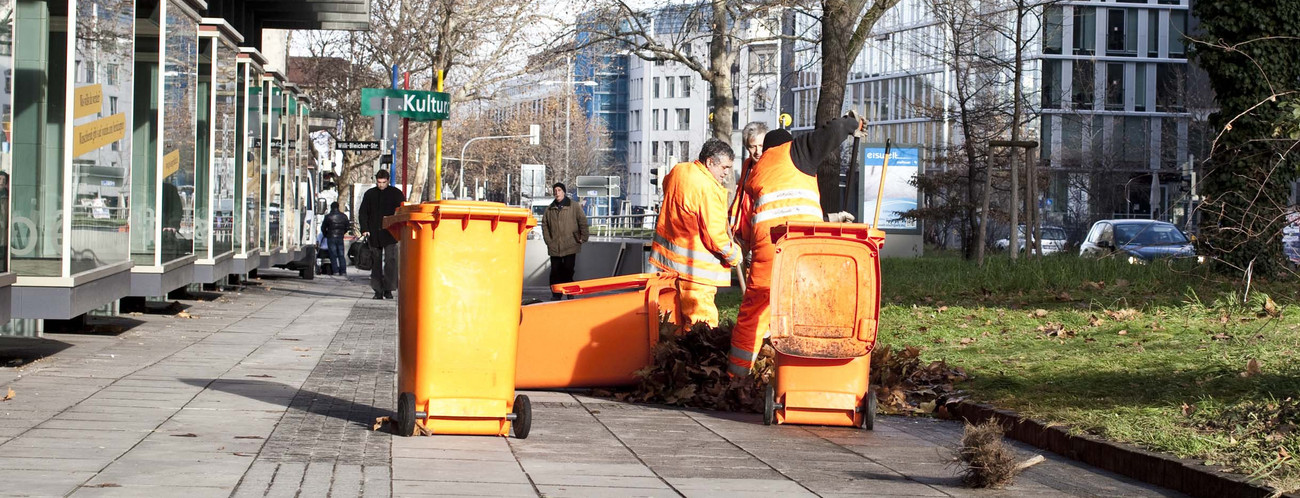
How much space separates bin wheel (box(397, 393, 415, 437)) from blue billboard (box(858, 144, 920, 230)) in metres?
30.0

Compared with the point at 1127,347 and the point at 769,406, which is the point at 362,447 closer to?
the point at 769,406

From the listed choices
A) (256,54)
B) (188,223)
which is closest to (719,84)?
(256,54)

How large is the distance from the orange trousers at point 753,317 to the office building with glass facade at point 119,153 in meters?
4.12

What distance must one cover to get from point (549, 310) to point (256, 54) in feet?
35.7

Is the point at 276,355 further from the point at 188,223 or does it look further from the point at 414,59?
the point at 414,59

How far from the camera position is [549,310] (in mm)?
9805

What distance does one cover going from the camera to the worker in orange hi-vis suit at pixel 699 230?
11.0m

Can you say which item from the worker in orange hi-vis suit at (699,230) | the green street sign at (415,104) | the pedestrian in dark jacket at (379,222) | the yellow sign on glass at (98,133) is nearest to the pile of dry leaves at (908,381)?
the worker in orange hi-vis suit at (699,230)

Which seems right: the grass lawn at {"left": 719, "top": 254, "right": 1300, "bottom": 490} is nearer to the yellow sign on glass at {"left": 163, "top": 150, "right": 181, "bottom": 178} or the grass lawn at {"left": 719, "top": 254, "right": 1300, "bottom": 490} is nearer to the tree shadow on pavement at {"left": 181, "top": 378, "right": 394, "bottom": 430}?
the tree shadow on pavement at {"left": 181, "top": 378, "right": 394, "bottom": 430}

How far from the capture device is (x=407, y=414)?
7.44 metres

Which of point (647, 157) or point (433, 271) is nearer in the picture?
point (433, 271)

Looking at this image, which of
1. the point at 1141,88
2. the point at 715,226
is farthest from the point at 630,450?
the point at 1141,88

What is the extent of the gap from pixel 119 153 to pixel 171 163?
233cm

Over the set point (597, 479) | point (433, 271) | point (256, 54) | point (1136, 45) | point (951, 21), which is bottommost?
point (597, 479)
